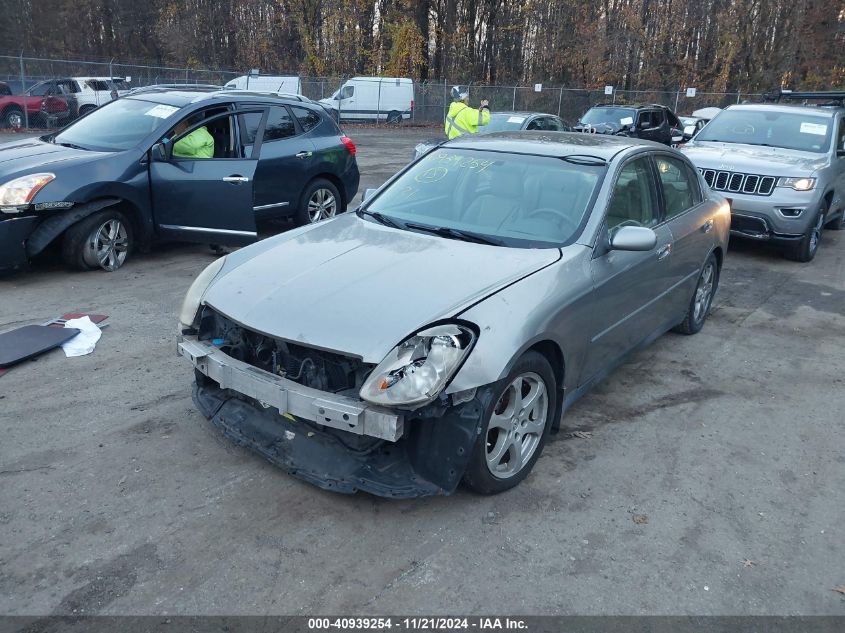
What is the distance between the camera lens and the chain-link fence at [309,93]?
69.8 feet

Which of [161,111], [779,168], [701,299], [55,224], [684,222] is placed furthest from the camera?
[779,168]

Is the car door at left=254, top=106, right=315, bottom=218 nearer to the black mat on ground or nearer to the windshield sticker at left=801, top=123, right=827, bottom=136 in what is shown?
the black mat on ground

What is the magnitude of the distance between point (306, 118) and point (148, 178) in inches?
95.7

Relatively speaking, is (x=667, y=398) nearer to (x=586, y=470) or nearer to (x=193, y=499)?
(x=586, y=470)

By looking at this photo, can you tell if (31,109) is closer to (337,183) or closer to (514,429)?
(337,183)

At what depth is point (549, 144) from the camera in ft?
15.8

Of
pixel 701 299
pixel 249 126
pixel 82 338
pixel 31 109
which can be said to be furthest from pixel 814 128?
pixel 31 109

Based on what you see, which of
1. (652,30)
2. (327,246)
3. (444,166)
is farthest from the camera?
(652,30)

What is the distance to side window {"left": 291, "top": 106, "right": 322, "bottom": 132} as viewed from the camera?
28.5ft

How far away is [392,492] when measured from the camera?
10.3ft

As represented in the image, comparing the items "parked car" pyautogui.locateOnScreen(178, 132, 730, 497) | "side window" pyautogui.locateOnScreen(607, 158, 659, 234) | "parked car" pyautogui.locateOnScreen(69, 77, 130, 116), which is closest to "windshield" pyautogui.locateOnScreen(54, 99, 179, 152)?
"parked car" pyautogui.locateOnScreen(178, 132, 730, 497)

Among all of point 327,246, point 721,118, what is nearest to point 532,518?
point 327,246

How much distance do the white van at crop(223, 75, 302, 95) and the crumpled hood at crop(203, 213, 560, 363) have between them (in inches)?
1054

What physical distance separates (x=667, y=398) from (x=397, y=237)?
7.27 feet
